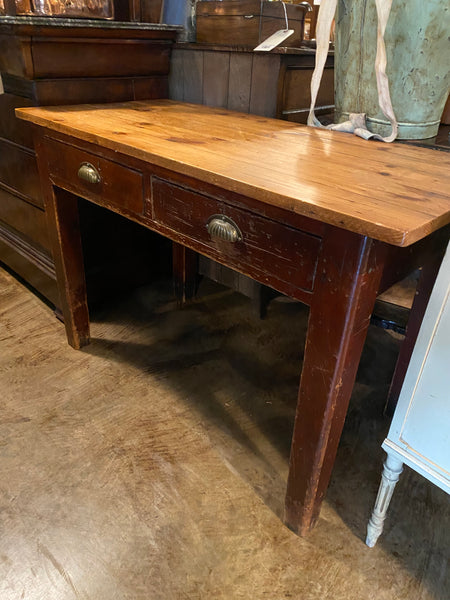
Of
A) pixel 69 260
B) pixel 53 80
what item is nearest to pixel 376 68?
pixel 53 80

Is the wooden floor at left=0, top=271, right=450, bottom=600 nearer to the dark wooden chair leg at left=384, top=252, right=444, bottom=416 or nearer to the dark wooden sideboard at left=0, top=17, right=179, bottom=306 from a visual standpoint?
the dark wooden chair leg at left=384, top=252, right=444, bottom=416

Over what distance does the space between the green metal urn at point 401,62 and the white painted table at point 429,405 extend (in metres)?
0.51

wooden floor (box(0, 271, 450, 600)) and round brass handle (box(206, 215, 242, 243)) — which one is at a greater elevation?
round brass handle (box(206, 215, 242, 243))

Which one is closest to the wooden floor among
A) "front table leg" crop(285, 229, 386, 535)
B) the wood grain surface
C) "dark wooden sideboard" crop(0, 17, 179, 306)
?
"front table leg" crop(285, 229, 386, 535)

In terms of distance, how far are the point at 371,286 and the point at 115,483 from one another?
0.79 m

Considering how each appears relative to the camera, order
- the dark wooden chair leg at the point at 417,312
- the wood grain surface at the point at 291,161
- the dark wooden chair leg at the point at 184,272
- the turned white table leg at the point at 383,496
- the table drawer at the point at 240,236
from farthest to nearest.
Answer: the dark wooden chair leg at the point at 184,272, the dark wooden chair leg at the point at 417,312, the turned white table leg at the point at 383,496, the table drawer at the point at 240,236, the wood grain surface at the point at 291,161

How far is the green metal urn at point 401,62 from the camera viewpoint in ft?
3.11

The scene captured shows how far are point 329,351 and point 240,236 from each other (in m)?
0.25

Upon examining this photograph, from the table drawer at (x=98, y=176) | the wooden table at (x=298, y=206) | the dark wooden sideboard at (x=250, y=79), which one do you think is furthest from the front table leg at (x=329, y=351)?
the dark wooden sideboard at (x=250, y=79)

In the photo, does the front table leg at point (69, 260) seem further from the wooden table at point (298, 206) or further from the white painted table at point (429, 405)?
the white painted table at point (429, 405)

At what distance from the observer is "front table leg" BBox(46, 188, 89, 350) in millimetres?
1334

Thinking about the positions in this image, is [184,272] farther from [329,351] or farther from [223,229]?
[329,351]

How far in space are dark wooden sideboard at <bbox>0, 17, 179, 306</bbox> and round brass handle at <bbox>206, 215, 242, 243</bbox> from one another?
0.79 meters

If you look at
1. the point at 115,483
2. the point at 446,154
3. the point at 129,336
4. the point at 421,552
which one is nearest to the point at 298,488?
the point at 421,552
